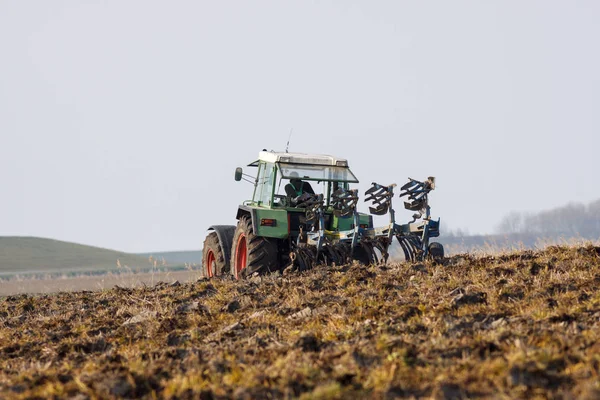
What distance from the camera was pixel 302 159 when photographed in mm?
13852

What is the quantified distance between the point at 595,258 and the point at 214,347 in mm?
5439

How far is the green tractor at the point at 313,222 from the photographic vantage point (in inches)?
485

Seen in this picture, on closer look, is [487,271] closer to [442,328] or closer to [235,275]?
[442,328]

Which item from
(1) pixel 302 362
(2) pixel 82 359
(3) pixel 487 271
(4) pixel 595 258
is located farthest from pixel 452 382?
(4) pixel 595 258

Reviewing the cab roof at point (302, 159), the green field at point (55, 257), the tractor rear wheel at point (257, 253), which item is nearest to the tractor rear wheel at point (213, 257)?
the tractor rear wheel at point (257, 253)

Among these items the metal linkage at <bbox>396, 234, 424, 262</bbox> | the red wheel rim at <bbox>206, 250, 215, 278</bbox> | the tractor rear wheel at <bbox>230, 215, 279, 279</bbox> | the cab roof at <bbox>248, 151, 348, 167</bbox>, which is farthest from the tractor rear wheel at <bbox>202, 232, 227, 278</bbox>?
the metal linkage at <bbox>396, 234, 424, 262</bbox>

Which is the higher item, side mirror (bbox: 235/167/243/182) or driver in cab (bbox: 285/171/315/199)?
side mirror (bbox: 235/167/243/182)

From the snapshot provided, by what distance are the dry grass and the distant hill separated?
147 ft

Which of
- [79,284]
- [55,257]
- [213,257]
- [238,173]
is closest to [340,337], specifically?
[238,173]

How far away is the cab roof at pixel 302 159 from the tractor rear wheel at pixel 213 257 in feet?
6.47

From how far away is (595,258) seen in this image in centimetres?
1058

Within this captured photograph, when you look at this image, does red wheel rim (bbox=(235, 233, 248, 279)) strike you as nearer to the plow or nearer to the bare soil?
the plow

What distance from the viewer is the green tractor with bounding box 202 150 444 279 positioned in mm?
12320

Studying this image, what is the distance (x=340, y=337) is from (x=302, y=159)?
689 cm
